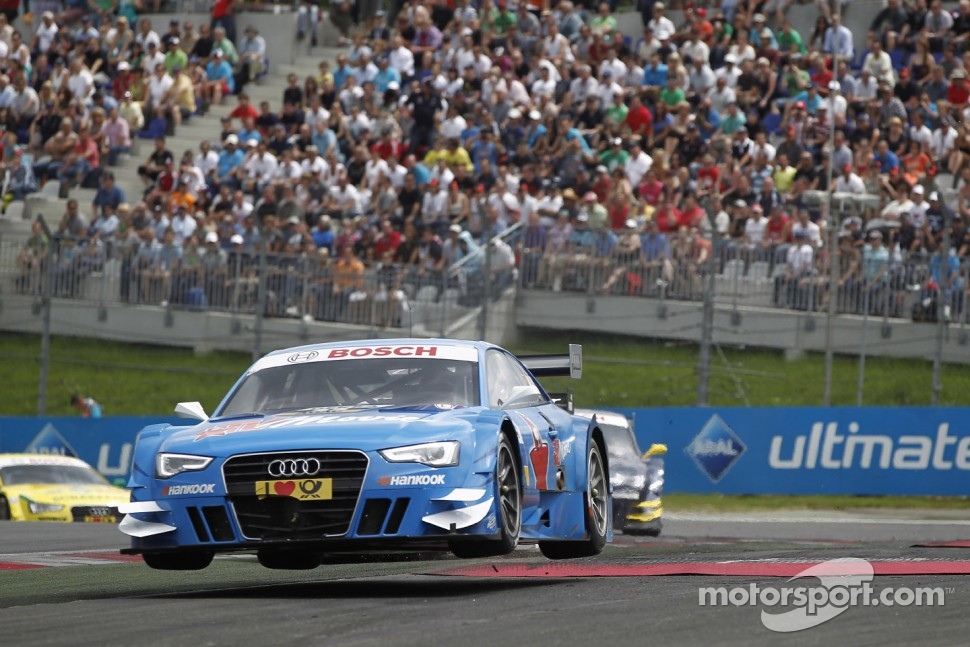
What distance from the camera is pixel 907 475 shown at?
68.7 ft

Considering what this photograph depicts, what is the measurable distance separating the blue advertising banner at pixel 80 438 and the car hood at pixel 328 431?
48.7ft

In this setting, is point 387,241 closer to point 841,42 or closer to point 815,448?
point 815,448

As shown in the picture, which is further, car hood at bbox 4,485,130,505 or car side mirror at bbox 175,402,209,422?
car hood at bbox 4,485,130,505

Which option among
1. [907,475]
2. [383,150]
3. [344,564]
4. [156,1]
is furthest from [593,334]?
[156,1]

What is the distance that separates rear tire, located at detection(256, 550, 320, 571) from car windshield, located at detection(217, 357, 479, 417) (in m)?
0.91

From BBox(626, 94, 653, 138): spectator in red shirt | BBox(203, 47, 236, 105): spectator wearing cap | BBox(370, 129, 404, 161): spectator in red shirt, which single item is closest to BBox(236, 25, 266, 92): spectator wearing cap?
BBox(203, 47, 236, 105): spectator wearing cap

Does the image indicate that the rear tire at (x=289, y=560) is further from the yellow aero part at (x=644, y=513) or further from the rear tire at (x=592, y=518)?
the yellow aero part at (x=644, y=513)

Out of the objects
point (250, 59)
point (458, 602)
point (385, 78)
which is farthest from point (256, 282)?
point (458, 602)

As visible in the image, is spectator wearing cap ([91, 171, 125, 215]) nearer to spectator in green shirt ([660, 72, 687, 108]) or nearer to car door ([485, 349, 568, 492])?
spectator in green shirt ([660, 72, 687, 108])

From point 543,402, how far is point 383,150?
1746 centimetres

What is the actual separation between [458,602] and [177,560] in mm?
1860

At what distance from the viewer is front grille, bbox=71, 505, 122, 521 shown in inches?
806

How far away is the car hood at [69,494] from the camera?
20656 millimetres

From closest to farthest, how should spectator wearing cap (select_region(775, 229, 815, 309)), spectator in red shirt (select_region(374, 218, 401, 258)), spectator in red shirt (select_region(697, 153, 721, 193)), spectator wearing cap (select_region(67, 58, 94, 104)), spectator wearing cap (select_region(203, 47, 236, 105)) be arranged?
1. spectator wearing cap (select_region(775, 229, 815, 309))
2. spectator in red shirt (select_region(697, 153, 721, 193))
3. spectator in red shirt (select_region(374, 218, 401, 258))
4. spectator wearing cap (select_region(67, 58, 94, 104))
5. spectator wearing cap (select_region(203, 47, 236, 105))
